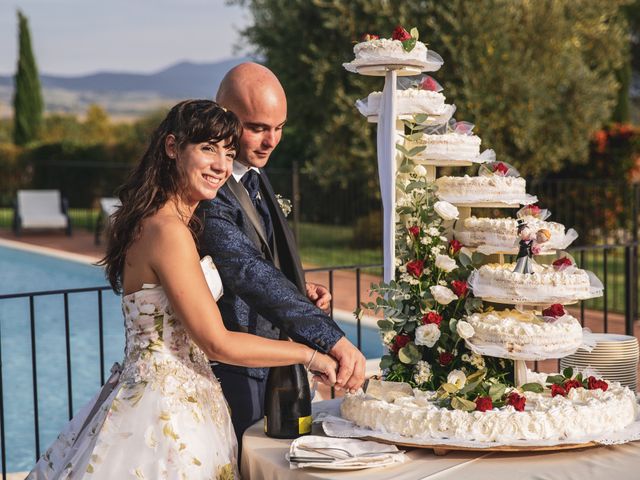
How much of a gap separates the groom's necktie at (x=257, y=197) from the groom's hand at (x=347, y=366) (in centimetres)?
50

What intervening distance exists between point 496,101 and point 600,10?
2771 mm

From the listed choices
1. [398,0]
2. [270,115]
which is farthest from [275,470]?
[398,0]

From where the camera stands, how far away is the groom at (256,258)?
2.46 metres

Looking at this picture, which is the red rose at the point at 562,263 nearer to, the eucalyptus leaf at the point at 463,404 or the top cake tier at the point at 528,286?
the top cake tier at the point at 528,286

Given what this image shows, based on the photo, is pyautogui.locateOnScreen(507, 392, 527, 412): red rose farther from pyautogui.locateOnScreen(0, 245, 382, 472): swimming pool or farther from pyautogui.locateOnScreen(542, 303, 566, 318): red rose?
pyautogui.locateOnScreen(0, 245, 382, 472): swimming pool

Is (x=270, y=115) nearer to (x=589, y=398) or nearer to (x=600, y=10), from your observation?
(x=589, y=398)

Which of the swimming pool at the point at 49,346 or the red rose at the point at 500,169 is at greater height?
the red rose at the point at 500,169

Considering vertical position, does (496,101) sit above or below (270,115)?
above

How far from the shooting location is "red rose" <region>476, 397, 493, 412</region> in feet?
7.72

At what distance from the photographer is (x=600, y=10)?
14.8m

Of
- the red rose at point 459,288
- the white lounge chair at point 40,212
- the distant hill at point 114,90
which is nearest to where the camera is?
the red rose at point 459,288

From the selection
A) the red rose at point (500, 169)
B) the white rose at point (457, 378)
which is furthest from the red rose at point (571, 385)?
the red rose at point (500, 169)

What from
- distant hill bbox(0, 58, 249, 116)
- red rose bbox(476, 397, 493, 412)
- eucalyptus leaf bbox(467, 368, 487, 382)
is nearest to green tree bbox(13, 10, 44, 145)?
eucalyptus leaf bbox(467, 368, 487, 382)

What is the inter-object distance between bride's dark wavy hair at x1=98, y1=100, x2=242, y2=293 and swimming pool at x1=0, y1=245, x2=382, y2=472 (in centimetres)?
474
